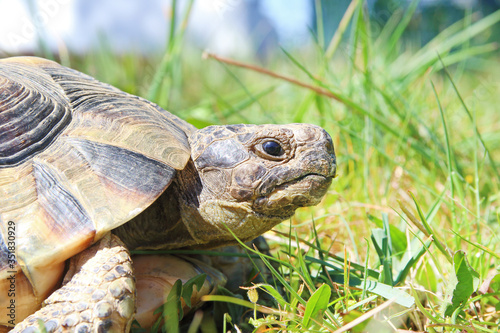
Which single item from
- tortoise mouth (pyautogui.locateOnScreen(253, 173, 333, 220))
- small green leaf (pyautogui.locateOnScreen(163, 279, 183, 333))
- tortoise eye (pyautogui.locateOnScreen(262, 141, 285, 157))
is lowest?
small green leaf (pyautogui.locateOnScreen(163, 279, 183, 333))

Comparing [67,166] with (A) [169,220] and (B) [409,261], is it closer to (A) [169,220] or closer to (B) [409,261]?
(A) [169,220]

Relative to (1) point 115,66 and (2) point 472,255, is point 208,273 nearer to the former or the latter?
(2) point 472,255

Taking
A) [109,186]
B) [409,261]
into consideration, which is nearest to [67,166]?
[109,186]

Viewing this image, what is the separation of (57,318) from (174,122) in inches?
31.2

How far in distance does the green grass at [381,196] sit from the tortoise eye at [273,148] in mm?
280

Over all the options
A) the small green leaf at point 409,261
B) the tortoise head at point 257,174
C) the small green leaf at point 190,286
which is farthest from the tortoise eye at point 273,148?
the small green leaf at point 409,261

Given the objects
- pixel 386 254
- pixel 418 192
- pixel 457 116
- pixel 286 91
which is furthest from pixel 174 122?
pixel 286 91

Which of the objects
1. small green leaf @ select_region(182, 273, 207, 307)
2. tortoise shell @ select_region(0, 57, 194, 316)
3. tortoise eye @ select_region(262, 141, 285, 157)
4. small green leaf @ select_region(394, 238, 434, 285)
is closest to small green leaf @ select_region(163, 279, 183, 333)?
small green leaf @ select_region(182, 273, 207, 307)

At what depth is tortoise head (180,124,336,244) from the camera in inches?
53.8

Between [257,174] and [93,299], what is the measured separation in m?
0.61

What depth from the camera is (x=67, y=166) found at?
1284 mm

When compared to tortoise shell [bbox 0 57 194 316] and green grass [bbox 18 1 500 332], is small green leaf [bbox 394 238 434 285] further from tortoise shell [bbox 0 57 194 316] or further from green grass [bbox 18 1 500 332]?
tortoise shell [bbox 0 57 194 316]

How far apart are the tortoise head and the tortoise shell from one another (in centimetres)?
12

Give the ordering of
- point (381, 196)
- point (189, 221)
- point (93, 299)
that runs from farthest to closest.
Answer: point (381, 196) → point (189, 221) → point (93, 299)
